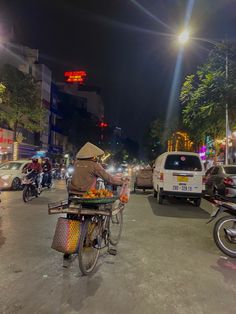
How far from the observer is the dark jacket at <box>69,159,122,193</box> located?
600cm

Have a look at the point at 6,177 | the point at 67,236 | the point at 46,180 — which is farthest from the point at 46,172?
the point at 67,236

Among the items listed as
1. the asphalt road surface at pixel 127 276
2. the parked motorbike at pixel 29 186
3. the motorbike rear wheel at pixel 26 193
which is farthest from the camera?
the parked motorbike at pixel 29 186

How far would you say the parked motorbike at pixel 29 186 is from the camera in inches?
539

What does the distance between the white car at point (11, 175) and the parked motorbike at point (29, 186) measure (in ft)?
13.1

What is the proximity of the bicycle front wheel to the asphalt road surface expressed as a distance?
15cm

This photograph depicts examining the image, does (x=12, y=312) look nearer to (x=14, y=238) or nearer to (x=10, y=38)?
(x=14, y=238)

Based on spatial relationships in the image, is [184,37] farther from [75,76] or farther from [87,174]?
[75,76]

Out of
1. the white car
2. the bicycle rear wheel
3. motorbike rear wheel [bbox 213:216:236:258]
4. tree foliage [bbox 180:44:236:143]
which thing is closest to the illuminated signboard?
tree foliage [bbox 180:44:236:143]

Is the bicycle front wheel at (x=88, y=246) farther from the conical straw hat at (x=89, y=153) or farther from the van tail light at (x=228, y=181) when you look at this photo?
the van tail light at (x=228, y=181)

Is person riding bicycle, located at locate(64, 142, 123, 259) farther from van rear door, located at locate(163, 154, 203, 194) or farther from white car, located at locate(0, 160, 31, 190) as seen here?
white car, located at locate(0, 160, 31, 190)

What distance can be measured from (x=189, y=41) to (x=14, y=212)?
1282 cm

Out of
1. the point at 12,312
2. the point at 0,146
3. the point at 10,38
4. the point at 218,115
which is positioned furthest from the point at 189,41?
the point at 10,38

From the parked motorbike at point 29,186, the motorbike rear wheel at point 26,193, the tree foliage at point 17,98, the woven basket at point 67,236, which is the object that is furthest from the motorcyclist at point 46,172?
the tree foliage at point 17,98

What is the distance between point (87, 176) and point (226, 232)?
290 centimetres
